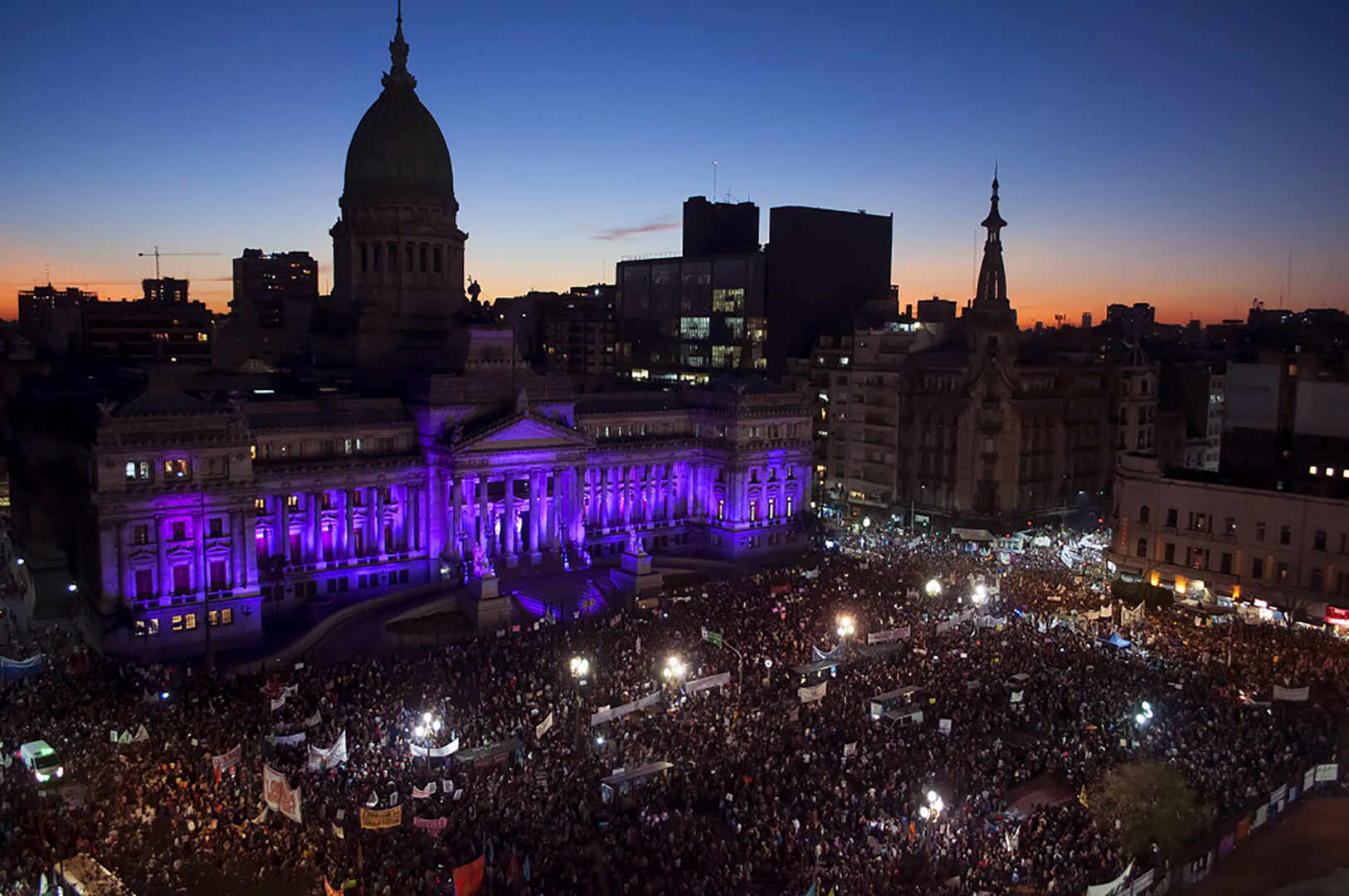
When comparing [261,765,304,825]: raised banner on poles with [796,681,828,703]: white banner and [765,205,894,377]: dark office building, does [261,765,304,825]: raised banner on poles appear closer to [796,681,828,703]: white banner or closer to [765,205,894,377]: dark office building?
[796,681,828,703]: white banner

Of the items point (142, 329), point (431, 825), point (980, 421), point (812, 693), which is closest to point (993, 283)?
point (980, 421)

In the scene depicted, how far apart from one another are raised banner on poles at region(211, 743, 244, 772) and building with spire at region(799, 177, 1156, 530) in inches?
2645

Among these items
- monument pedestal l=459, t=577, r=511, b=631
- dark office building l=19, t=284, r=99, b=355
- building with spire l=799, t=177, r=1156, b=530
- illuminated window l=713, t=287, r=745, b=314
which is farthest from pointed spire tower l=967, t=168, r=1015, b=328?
dark office building l=19, t=284, r=99, b=355

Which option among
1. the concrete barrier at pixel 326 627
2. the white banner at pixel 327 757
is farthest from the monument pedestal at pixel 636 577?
the white banner at pixel 327 757

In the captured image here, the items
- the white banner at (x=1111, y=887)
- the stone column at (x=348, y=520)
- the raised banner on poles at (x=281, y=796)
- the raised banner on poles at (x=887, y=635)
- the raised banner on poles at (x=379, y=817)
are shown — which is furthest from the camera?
the stone column at (x=348, y=520)

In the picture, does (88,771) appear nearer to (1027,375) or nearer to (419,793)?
(419,793)

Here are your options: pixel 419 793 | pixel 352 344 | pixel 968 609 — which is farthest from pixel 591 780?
pixel 352 344

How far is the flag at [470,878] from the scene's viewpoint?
31484mm

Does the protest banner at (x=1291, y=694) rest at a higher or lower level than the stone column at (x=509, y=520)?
lower

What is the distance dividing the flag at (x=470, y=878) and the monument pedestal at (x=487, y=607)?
32799 millimetres

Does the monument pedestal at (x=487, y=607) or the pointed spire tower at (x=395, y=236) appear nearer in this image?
the monument pedestal at (x=487, y=607)

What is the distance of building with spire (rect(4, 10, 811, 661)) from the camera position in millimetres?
61312

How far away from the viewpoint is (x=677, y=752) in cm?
4259

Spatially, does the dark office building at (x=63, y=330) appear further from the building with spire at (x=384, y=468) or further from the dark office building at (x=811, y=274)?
the dark office building at (x=811, y=274)
